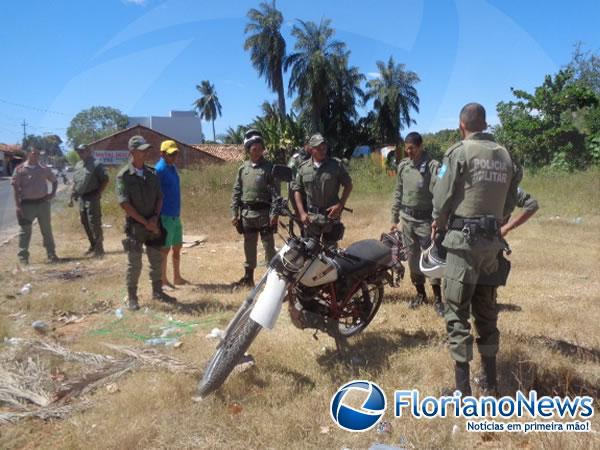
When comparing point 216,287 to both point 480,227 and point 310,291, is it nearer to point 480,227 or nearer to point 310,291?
point 310,291

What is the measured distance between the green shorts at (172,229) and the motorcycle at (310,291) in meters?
2.38

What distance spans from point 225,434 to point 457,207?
182cm

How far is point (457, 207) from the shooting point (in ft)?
9.13

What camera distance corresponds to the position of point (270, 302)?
2.77 m

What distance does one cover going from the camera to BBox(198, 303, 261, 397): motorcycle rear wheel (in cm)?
277

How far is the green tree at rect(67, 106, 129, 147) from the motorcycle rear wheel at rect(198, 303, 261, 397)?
119ft

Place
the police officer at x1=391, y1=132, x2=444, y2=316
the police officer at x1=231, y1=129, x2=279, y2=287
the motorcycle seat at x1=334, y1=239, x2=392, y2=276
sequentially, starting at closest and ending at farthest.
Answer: the motorcycle seat at x1=334, y1=239, x2=392, y2=276 → the police officer at x1=391, y1=132, x2=444, y2=316 → the police officer at x1=231, y1=129, x2=279, y2=287

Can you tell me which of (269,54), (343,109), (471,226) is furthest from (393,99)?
(471,226)

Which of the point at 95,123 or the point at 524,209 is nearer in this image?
the point at 524,209

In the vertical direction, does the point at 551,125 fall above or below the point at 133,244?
above

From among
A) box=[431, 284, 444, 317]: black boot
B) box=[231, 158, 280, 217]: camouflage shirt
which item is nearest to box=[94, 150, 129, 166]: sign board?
box=[231, 158, 280, 217]: camouflage shirt

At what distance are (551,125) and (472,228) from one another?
63.7 feet

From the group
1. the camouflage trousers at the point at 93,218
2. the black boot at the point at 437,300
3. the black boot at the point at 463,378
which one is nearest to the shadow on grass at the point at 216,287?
the black boot at the point at 437,300

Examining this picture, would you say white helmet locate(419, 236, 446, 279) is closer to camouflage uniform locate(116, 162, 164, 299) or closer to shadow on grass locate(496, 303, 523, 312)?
shadow on grass locate(496, 303, 523, 312)
